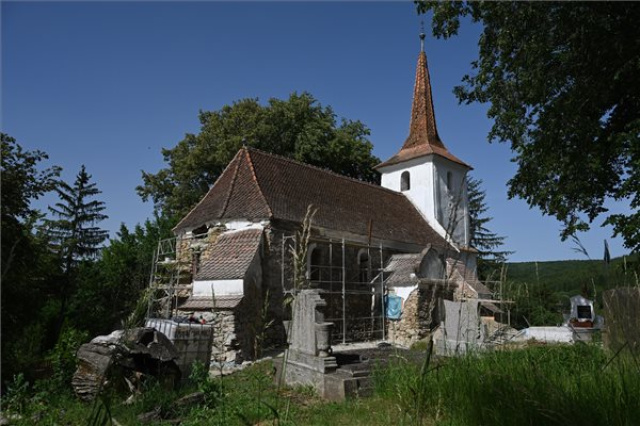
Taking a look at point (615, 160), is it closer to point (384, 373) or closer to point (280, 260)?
point (384, 373)

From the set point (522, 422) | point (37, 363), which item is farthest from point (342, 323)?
point (522, 422)

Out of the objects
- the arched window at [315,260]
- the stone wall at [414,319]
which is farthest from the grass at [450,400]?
the stone wall at [414,319]

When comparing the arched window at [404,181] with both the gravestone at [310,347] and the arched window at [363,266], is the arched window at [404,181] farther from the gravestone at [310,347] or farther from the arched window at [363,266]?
the gravestone at [310,347]

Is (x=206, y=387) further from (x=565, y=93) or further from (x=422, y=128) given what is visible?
(x=422, y=128)

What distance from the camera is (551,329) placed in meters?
16.7

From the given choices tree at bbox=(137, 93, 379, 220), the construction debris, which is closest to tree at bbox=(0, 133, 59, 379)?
the construction debris

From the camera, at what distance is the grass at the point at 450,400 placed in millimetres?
2992

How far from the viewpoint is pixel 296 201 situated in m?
18.6

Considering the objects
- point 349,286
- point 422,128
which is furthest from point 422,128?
point 349,286

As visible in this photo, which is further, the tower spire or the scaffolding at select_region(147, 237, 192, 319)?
the tower spire

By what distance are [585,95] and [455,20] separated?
3.84 m

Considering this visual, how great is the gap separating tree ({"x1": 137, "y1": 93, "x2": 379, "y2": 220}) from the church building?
22.6 feet

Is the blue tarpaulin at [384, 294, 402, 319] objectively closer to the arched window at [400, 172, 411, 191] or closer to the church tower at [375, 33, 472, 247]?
the church tower at [375, 33, 472, 247]

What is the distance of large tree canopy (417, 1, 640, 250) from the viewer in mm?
10500
